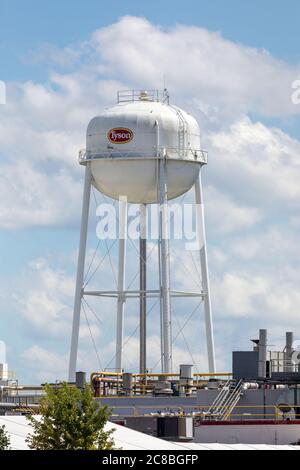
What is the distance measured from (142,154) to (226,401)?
777 inches

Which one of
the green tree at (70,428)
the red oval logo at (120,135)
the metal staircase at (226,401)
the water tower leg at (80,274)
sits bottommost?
the green tree at (70,428)

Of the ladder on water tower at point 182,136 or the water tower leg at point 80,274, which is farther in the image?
the ladder on water tower at point 182,136

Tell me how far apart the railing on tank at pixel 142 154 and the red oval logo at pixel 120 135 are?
514mm

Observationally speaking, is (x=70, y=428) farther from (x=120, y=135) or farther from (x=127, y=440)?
(x=120, y=135)

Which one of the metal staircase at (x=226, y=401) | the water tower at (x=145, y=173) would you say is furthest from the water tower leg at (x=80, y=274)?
the metal staircase at (x=226, y=401)

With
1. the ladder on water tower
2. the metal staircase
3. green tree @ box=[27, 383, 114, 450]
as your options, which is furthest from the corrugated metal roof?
the ladder on water tower

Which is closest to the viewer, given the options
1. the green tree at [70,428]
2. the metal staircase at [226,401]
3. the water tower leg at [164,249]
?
the green tree at [70,428]

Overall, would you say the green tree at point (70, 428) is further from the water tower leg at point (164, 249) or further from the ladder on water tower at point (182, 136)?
the ladder on water tower at point (182, 136)

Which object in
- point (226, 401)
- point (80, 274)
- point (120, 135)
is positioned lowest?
point (226, 401)

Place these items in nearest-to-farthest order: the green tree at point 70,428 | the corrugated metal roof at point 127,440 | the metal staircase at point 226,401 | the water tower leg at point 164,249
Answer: the green tree at point 70,428 < the corrugated metal roof at point 127,440 < the metal staircase at point 226,401 < the water tower leg at point 164,249

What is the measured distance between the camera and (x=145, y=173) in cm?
9525

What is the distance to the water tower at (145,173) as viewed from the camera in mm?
95125

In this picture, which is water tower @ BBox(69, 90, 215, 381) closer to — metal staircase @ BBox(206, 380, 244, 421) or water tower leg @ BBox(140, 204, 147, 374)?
water tower leg @ BBox(140, 204, 147, 374)

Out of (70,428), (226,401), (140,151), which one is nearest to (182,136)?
(140,151)
